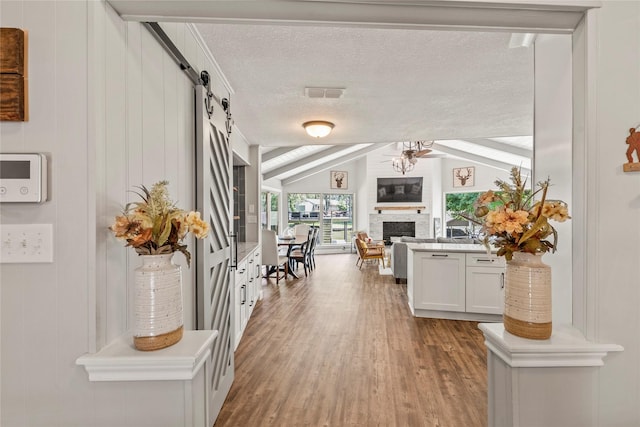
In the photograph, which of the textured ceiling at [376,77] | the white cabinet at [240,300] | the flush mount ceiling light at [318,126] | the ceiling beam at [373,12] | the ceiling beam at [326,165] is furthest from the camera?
the ceiling beam at [326,165]

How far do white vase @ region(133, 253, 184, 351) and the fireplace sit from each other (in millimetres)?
9407

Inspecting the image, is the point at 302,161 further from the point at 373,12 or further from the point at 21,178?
the point at 21,178

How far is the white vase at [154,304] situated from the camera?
983 mm

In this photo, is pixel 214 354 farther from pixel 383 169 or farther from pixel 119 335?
pixel 383 169

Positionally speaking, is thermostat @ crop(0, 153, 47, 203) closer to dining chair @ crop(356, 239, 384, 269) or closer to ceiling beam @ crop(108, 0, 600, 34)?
ceiling beam @ crop(108, 0, 600, 34)

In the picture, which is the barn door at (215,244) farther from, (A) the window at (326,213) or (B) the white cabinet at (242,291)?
(A) the window at (326,213)

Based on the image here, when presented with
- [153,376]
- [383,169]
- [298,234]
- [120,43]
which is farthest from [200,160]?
[383,169]

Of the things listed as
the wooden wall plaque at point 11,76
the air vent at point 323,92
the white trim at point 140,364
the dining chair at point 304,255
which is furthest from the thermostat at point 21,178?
the dining chair at point 304,255

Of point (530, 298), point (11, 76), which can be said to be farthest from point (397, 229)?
point (11, 76)

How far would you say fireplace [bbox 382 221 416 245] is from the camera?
10.1 meters

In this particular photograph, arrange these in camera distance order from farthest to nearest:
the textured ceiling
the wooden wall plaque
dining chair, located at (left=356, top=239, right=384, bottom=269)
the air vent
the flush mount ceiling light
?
dining chair, located at (left=356, top=239, right=384, bottom=269), the flush mount ceiling light, the air vent, the textured ceiling, the wooden wall plaque

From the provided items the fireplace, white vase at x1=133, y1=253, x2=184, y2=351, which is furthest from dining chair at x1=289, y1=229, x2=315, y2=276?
white vase at x1=133, y1=253, x2=184, y2=351

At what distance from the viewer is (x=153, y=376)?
0.97 metres

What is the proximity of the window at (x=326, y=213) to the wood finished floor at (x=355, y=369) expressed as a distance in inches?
235
